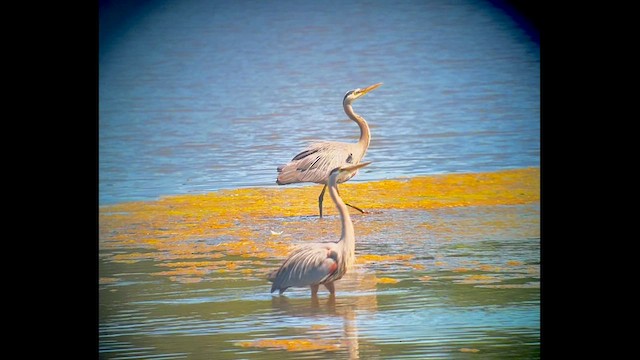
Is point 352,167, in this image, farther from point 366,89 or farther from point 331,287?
point 331,287

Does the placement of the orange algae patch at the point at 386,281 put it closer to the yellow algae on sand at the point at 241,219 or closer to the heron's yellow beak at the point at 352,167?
the yellow algae on sand at the point at 241,219

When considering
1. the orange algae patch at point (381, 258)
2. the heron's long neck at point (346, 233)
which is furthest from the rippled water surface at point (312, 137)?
the heron's long neck at point (346, 233)

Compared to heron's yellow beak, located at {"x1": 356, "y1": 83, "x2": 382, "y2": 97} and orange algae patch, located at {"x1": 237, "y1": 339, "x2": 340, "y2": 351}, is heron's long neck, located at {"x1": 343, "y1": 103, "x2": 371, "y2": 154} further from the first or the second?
orange algae patch, located at {"x1": 237, "y1": 339, "x2": 340, "y2": 351}

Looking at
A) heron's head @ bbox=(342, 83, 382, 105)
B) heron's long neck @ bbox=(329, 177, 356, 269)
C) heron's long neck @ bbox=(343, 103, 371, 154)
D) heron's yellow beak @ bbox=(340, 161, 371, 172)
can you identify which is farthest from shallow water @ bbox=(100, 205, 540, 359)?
heron's head @ bbox=(342, 83, 382, 105)

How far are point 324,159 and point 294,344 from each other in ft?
3.18

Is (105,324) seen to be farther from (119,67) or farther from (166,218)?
(119,67)

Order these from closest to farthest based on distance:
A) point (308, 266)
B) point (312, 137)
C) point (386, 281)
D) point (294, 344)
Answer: point (294, 344) < point (308, 266) < point (386, 281) < point (312, 137)

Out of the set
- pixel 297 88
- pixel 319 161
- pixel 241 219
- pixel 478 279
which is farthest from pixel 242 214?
pixel 478 279

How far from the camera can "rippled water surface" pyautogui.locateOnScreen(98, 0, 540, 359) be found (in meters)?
6.02

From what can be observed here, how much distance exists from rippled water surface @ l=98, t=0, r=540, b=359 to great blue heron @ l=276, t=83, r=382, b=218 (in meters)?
0.04

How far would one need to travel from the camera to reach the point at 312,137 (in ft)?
20.2

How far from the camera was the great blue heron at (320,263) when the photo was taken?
19.4 feet
